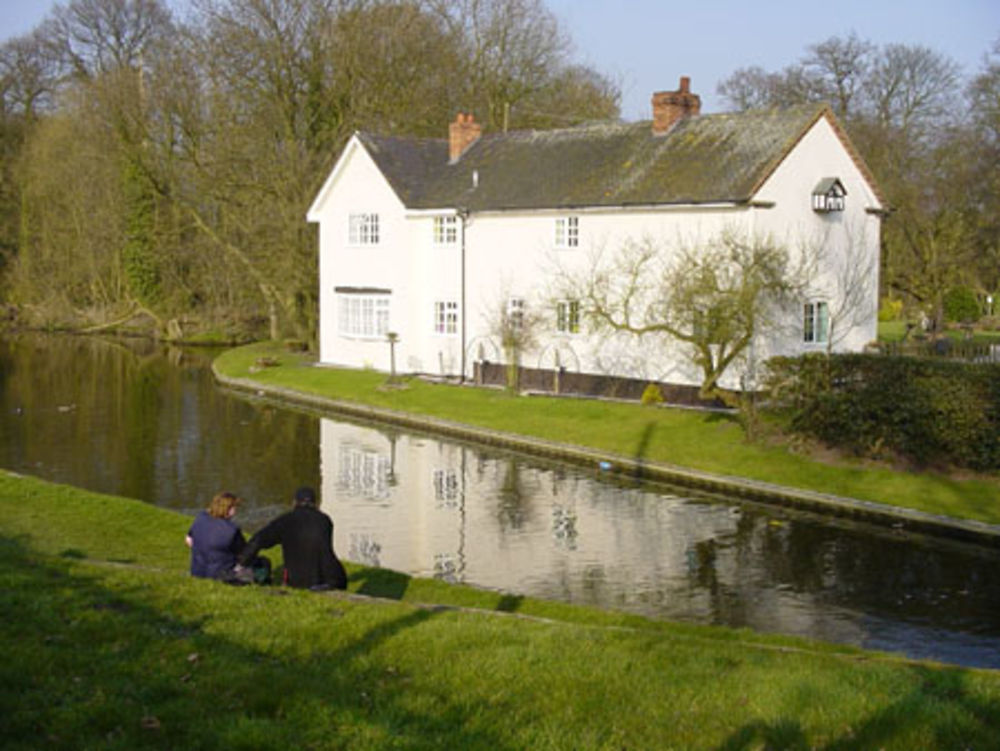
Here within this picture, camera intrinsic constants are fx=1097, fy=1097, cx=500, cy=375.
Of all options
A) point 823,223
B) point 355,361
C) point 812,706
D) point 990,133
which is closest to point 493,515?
point 812,706

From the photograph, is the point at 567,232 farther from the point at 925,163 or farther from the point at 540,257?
the point at 925,163

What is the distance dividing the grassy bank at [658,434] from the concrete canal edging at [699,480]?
245 millimetres

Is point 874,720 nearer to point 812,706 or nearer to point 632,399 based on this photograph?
point 812,706

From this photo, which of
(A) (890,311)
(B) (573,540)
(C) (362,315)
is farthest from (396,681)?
(A) (890,311)

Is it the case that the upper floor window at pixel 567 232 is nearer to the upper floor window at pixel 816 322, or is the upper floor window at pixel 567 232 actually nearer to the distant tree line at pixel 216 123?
the upper floor window at pixel 816 322

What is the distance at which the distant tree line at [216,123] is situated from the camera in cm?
4603

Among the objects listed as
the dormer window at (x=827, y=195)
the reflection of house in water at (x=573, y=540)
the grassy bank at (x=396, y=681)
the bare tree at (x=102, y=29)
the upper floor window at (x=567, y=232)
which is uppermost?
the bare tree at (x=102, y=29)

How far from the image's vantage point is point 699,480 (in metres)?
23.5

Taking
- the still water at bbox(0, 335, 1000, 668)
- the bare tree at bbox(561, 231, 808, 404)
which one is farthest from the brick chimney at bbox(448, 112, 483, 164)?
the still water at bbox(0, 335, 1000, 668)

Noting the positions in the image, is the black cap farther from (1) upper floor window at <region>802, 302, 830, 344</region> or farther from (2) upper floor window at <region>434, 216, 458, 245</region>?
(2) upper floor window at <region>434, 216, 458, 245</region>

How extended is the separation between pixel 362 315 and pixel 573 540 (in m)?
23.8

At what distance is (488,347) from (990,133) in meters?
26.9

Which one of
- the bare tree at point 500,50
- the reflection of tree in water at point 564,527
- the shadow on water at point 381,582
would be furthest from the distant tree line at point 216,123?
the shadow on water at point 381,582

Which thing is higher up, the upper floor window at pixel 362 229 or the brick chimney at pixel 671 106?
the brick chimney at pixel 671 106
